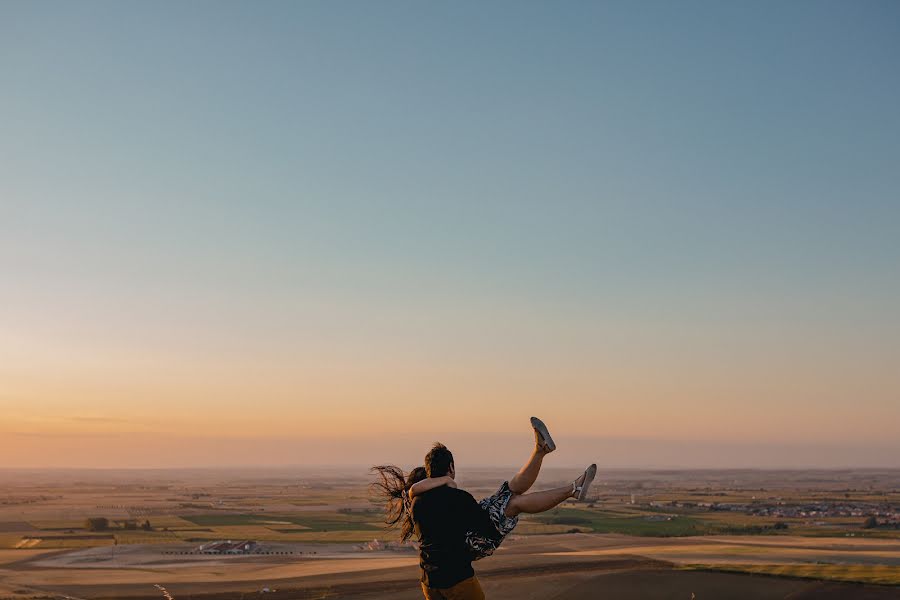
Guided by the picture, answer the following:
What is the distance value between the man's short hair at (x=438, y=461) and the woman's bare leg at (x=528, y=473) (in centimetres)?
56

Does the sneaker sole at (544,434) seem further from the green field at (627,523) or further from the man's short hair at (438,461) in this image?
the green field at (627,523)

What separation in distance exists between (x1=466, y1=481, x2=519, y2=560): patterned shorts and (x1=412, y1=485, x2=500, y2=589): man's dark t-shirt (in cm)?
4

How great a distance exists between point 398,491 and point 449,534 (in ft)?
2.74

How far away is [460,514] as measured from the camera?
21.9ft

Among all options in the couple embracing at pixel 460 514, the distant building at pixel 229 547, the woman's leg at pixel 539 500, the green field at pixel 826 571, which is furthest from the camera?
the distant building at pixel 229 547

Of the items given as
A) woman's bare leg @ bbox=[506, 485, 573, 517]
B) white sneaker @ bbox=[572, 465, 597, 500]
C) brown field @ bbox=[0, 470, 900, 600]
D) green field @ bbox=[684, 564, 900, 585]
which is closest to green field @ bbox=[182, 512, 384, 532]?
brown field @ bbox=[0, 470, 900, 600]

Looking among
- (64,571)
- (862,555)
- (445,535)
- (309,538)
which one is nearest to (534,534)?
(309,538)

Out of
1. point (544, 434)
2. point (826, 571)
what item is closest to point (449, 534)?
point (544, 434)

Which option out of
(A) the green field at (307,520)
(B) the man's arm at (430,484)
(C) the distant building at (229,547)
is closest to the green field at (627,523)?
(A) the green field at (307,520)

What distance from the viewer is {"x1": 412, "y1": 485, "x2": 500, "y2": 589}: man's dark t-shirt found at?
6.68 metres

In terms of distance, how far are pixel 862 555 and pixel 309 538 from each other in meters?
53.8

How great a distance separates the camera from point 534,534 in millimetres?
90938

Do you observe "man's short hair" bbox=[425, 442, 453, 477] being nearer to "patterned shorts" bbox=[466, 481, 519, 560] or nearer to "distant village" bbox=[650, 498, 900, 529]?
"patterned shorts" bbox=[466, 481, 519, 560]

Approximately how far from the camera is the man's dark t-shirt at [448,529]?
6.68 metres
